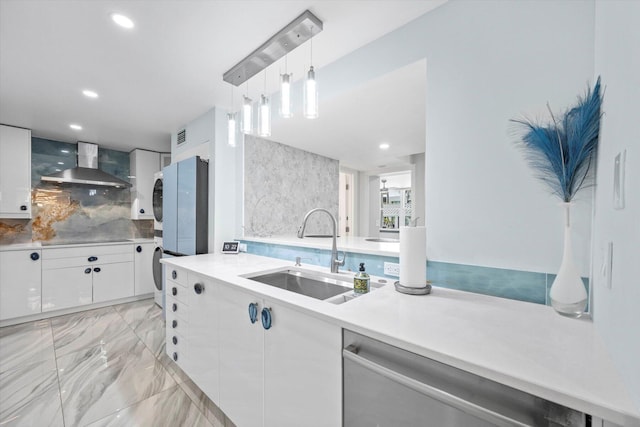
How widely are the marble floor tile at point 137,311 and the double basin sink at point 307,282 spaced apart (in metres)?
2.31

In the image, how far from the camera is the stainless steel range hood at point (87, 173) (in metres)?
3.61

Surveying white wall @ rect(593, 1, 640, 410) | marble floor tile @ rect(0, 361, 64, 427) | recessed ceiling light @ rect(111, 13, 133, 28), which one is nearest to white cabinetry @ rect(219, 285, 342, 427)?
white wall @ rect(593, 1, 640, 410)

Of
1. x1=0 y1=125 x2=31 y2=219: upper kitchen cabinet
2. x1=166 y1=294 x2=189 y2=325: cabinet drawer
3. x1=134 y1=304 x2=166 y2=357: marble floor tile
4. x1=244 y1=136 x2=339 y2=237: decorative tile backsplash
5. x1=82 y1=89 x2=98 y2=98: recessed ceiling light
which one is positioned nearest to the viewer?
x1=166 y1=294 x2=189 y2=325: cabinet drawer

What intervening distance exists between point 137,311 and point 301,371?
344cm

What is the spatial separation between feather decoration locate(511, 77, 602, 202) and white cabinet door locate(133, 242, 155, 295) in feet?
14.9

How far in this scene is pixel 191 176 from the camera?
2.66m

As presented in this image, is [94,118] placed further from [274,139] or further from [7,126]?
[274,139]

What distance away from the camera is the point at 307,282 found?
5.82 ft

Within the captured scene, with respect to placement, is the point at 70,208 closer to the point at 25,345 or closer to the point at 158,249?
the point at 158,249

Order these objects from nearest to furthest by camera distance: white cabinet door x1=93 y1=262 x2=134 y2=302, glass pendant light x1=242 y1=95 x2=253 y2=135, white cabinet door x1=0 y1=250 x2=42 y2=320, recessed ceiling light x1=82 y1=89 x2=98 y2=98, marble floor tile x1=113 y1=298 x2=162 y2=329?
glass pendant light x1=242 y1=95 x2=253 y2=135
recessed ceiling light x1=82 y1=89 x2=98 y2=98
white cabinet door x1=0 y1=250 x2=42 y2=320
marble floor tile x1=113 y1=298 x2=162 y2=329
white cabinet door x1=93 y1=262 x2=134 y2=302

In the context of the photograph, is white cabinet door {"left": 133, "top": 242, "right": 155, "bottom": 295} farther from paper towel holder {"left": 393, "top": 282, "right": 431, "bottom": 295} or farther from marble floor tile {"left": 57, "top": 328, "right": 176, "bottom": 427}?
paper towel holder {"left": 393, "top": 282, "right": 431, "bottom": 295}

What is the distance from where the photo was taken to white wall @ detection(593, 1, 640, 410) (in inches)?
21.1

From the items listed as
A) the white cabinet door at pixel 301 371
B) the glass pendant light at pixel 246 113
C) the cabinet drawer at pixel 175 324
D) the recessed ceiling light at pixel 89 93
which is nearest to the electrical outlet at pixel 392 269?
the white cabinet door at pixel 301 371

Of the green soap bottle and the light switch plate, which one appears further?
the green soap bottle
